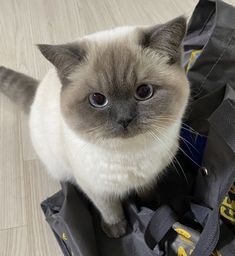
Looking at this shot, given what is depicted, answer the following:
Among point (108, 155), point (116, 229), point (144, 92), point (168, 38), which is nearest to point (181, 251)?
point (116, 229)

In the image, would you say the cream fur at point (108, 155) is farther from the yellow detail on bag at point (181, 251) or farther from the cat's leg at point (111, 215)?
the yellow detail on bag at point (181, 251)

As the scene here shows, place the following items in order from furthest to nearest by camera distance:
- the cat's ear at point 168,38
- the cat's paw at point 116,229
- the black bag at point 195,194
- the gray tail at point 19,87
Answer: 1. the gray tail at point 19,87
2. the cat's paw at point 116,229
3. the black bag at point 195,194
4. the cat's ear at point 168,38

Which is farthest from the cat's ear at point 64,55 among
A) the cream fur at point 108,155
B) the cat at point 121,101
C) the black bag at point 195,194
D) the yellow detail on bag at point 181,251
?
the yellow detail on bag at point 181,251

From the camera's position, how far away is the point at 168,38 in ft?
2.77

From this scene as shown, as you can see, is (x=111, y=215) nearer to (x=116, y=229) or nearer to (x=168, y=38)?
(x=116, y=229)

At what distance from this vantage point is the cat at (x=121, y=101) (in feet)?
2.83

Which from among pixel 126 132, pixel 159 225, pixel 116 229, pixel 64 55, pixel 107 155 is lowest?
pixel 116 229

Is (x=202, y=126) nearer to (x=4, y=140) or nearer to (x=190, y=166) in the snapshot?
(x=190, y=166)

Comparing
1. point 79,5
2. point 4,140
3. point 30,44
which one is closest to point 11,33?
point 30,44

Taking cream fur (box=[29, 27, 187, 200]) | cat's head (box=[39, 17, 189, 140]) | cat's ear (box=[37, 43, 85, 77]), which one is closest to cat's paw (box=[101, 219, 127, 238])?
cream fur (box=[29, 27, 187, 200])

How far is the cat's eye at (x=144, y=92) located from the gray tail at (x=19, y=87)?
2.42 feet

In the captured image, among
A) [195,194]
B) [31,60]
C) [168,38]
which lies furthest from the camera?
[31,60]

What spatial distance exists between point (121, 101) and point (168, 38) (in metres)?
0.18

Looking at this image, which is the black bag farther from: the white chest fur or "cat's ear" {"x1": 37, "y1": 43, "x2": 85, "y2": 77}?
"cat's ear" {"x1": 37, "y1": 43, "x2": 85, "y2": 77}
